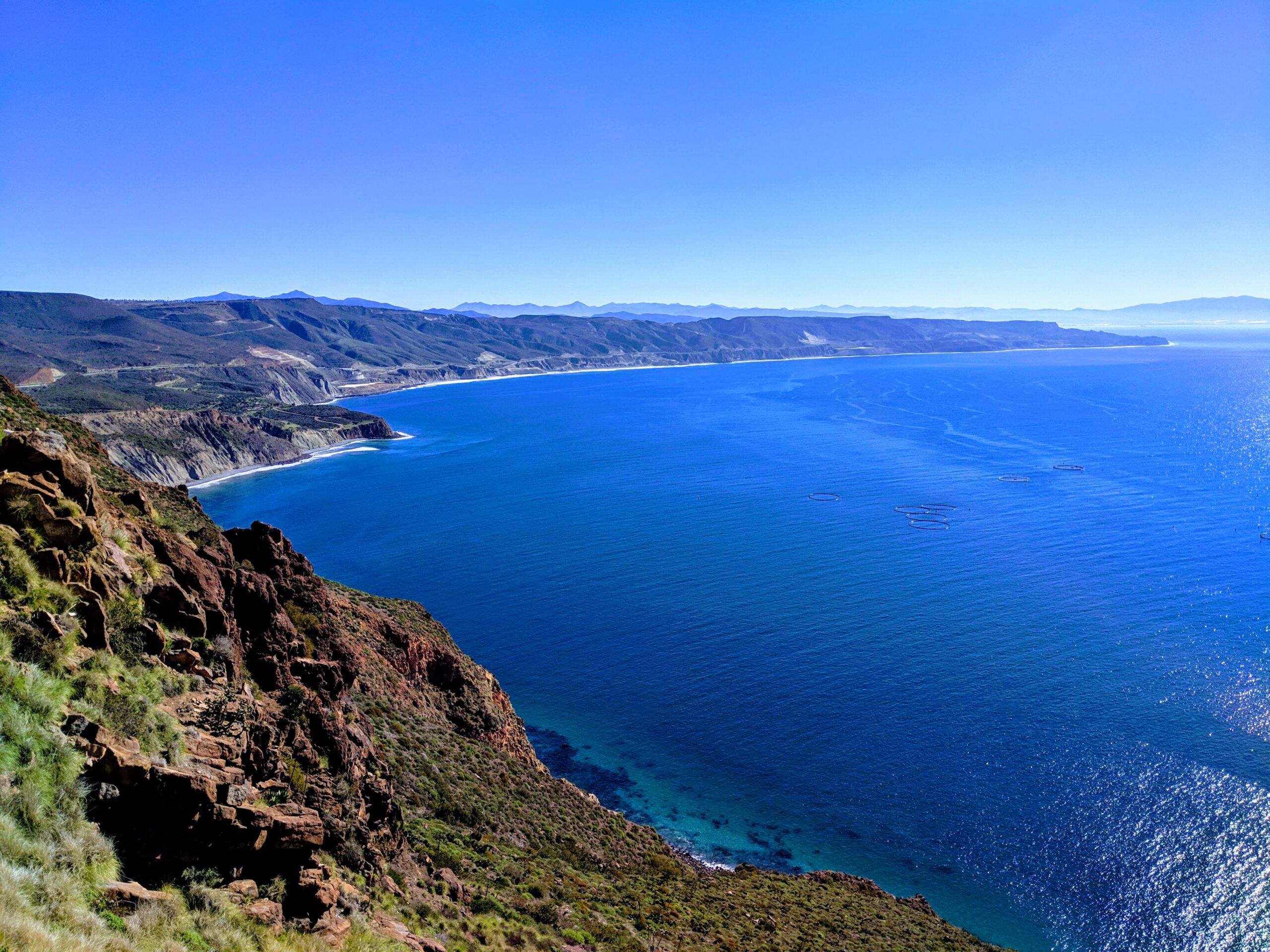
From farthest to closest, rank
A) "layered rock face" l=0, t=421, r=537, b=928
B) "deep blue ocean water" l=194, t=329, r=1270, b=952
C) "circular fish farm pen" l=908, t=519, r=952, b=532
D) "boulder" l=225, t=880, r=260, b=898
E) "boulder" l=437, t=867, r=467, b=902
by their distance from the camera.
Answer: "circular fish farm pen" l=908, t=519, r=952, b=532
"deep blue ocean water" l=194, t=329, r=1270, b=952
"boulder" l=437, t=867, r=467, b=902
"boulder" l=225, t=880, r=260, b=898
"layered rock face" l=0, t=421, r=537, b=928

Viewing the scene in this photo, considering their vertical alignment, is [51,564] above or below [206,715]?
above

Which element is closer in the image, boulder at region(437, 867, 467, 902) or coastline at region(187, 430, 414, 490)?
boulder at region(437, 867, 467, 902)

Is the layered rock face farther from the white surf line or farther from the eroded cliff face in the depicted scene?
the white surf line

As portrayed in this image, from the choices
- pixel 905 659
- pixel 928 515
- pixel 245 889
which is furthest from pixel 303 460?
pixel 245 889

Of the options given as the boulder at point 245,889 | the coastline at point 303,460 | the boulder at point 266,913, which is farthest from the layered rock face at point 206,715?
the coastline at point 303,460

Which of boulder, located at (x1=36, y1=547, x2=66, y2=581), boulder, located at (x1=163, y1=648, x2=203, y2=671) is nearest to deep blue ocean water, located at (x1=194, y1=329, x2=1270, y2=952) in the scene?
boulder, located at (x1=163, y1=648, x2=203, y2=671)

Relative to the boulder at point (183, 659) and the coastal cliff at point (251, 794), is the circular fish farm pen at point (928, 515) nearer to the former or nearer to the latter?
the coastal cliff at point (251, 794)

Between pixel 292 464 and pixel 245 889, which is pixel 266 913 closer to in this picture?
pixel 245 889

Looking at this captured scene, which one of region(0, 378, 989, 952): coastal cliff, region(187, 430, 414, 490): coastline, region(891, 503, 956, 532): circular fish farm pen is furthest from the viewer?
region(187, 430, 414, 490): coastline
